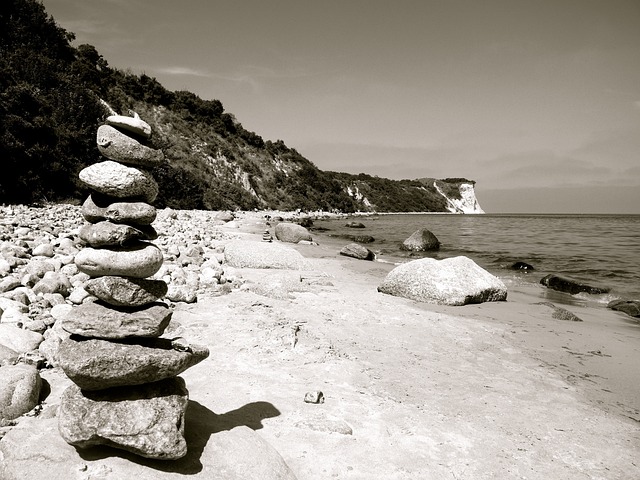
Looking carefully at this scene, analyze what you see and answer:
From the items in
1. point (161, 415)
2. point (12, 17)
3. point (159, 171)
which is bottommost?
point (161, 415)

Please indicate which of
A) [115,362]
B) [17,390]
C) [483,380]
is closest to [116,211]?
[115,362]

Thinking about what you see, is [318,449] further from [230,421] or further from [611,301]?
[611,301]

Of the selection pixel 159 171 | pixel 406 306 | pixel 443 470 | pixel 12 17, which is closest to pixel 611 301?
pixel 406 306

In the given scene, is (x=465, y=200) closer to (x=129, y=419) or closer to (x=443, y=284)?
(x=443, y=284)

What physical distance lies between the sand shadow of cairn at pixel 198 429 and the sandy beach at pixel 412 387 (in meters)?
0.03

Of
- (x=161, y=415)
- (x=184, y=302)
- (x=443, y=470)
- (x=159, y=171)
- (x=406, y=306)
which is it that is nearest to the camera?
(x=161, y=415)

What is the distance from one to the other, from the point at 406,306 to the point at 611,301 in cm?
606

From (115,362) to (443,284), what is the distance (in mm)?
7940

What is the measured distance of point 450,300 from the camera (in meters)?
9.49

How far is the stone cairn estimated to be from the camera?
301cm

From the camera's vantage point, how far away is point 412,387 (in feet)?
16.3

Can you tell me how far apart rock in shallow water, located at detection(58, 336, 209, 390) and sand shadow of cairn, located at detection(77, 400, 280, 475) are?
1.55ft

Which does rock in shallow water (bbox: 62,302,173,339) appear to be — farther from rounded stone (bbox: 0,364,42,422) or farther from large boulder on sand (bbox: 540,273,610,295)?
large boulder on sand (bbox: 540,273,610,295)

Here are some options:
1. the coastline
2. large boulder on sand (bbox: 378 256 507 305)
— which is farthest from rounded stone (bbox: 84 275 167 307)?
large boulder on sand (bbox: 378 256 507 305)
